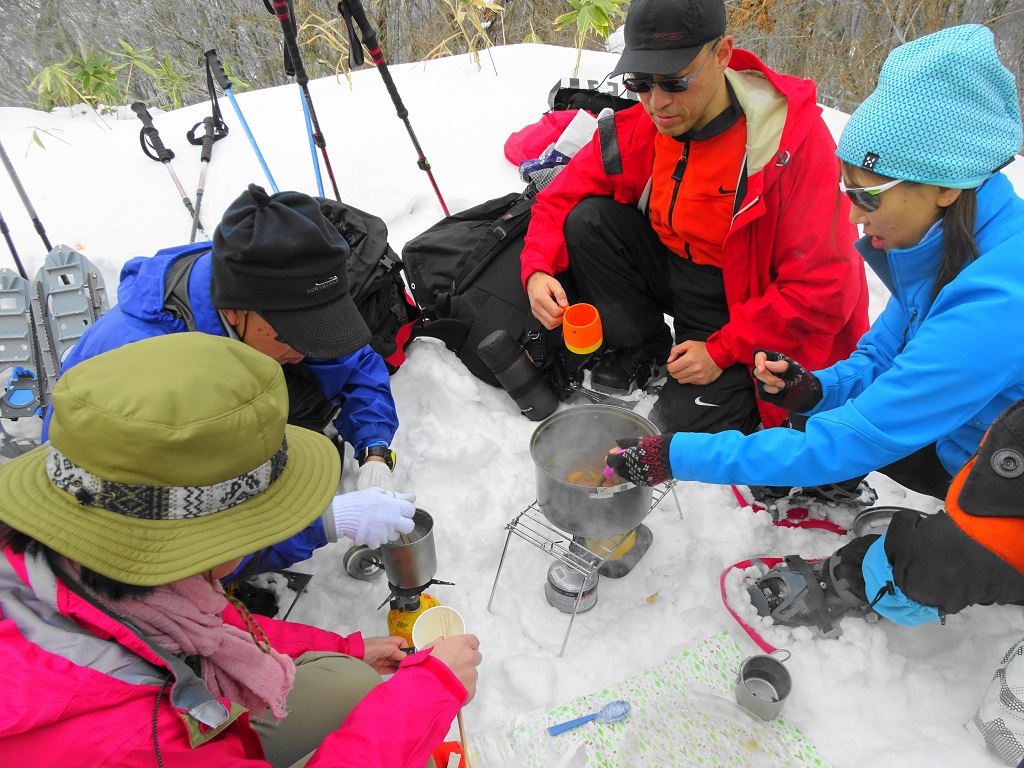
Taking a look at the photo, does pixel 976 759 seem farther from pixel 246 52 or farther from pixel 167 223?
pixel 246 52

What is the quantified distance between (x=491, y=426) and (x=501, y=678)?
1.28 m

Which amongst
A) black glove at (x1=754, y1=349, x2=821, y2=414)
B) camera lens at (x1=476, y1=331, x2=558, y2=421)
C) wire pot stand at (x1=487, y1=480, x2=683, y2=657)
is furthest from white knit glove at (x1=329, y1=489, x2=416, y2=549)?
black glove at (x1=754, y1=349, x2=821, y2=414)

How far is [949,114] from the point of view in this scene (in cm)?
168

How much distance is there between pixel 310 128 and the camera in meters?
4.03

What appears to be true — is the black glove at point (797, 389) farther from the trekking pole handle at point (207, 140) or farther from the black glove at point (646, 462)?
the trekking pole handle at point (207, 140)

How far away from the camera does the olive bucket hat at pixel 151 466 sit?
1.06 meters

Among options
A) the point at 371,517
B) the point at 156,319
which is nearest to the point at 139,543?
the point at 371,517

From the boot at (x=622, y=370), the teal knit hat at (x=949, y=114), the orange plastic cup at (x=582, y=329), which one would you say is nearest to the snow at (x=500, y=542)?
the boot at (x=622, y=370)

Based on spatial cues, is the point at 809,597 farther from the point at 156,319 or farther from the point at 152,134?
the point at 152,134

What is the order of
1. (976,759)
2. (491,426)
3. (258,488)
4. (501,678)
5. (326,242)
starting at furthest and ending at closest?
(491,426) < (501,678) < (326,242) < (976,759) < (258,488)

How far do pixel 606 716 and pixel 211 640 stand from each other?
1.32 m

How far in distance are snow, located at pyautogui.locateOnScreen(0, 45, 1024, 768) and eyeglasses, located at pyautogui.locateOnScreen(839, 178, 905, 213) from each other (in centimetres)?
136

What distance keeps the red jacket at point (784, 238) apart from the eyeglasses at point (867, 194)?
2.11ft

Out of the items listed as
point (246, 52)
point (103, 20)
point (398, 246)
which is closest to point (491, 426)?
point (398, 246)
